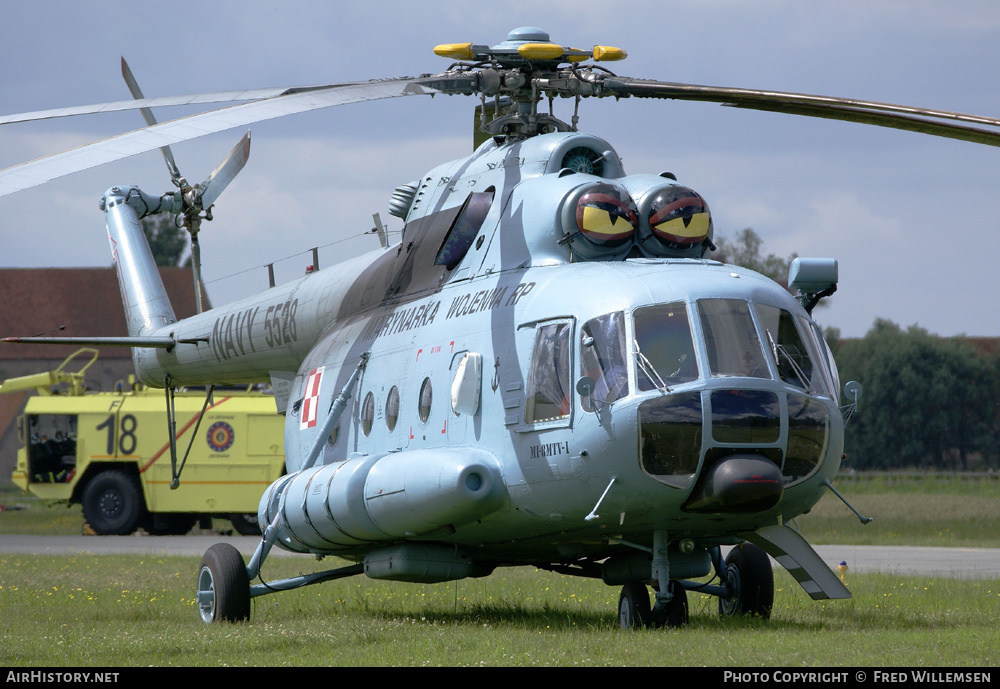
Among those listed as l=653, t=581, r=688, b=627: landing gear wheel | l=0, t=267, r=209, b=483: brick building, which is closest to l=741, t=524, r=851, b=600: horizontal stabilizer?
l=653, t=581, r=688, b=627: landing gear wheel

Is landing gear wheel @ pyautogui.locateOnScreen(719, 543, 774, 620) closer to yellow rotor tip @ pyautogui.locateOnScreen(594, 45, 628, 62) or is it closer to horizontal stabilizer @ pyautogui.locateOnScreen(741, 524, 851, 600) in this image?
horizontal stabilizer @ pyautogui.locateOnScreen(741, 524, 851, 600)

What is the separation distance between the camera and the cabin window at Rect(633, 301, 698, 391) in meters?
8.82

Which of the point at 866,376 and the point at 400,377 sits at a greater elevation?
the point at 400,377

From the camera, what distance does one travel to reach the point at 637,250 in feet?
33.4

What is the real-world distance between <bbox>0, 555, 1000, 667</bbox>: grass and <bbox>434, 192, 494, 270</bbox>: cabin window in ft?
10.9

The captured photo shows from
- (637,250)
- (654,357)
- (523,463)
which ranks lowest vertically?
(523,463)

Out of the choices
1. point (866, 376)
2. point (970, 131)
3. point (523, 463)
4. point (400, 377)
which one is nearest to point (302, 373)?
point (400, 377)

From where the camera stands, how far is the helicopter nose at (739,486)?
27.7 ft

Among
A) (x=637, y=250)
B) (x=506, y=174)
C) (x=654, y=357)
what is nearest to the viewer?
(x=654, y=357)

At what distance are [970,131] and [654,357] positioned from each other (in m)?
2.64

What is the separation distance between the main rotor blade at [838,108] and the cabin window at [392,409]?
357 centimetres
